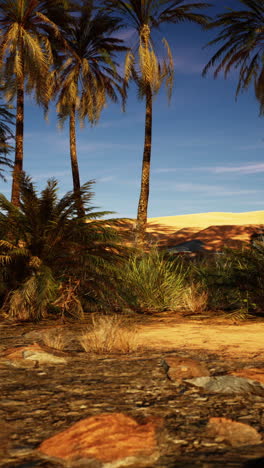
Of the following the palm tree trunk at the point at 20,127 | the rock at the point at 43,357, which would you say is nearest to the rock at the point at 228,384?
the rock at the point at 43,357

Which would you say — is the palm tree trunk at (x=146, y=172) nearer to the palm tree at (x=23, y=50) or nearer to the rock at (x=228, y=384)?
the palm tree at (x=23, y=50)

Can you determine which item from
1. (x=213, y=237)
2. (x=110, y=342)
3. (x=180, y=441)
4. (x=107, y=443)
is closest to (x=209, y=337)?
(x=110, y=342)

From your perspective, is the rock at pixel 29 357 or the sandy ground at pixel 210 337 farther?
the sandy ground at pixel 210 337

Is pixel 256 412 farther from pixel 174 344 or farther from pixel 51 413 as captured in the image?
pixel 174 344

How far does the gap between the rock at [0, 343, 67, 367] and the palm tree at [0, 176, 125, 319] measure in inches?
99.4

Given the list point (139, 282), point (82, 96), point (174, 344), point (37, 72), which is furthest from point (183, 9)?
point (174, 344)

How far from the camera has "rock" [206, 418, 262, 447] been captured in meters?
2.30

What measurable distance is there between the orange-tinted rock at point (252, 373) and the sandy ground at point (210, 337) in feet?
2.33

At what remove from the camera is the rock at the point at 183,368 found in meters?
3.56

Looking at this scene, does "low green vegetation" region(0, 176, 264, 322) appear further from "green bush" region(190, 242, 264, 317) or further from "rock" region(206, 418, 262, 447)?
"rock" region(206, 418, 262, 447)

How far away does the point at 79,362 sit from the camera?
4145 millimetres

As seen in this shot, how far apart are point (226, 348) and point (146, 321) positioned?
8.07 ft

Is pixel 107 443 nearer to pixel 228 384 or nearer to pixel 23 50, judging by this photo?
pixel 228 384

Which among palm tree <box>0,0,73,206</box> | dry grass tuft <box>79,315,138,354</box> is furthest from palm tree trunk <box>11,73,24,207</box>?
dry grass tuft <box>79,315,138,354</box>
